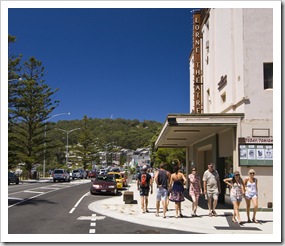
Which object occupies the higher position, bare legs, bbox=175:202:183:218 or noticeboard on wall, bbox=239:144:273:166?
noticeboard on wall, bbox=239:144:273:166

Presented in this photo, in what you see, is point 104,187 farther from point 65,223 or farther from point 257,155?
point 65,223

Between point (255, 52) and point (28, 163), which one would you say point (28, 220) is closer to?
point (255, 52)

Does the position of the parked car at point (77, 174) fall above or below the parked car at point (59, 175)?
below

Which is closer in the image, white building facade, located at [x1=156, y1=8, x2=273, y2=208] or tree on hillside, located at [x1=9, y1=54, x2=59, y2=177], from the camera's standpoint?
white building facade, located at [x1=156, y1=8, x2=273, y2=208]

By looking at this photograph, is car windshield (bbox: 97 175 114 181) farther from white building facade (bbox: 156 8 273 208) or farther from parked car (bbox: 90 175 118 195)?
white building facade (bbox: 156 8 273 208)

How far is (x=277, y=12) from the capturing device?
11.2 meters

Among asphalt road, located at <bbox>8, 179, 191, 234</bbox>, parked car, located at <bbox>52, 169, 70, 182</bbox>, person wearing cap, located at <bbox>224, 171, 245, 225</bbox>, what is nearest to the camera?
asphalt road, located at <bbox>8, 179, 191, 234</bbox>

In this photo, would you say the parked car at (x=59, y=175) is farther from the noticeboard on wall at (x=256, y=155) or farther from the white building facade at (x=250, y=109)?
the noticeboard on wall at (x=256, y=155)

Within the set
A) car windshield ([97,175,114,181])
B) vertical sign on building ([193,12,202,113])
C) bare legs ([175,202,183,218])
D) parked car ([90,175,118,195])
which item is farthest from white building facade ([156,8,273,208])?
car windshield ([97,175,114,181])

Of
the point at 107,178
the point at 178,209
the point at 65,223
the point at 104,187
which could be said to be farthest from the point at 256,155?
the point at 107,178

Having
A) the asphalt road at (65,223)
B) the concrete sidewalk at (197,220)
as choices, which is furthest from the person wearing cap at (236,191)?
the asphalt road at (65,223)

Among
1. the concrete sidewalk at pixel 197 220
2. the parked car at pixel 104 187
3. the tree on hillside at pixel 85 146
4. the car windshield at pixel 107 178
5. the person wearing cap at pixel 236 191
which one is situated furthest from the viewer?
the tree on hillside at pixel 85 146

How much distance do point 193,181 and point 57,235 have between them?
17.4ft

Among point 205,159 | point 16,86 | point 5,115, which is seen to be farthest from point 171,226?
point 16,86
